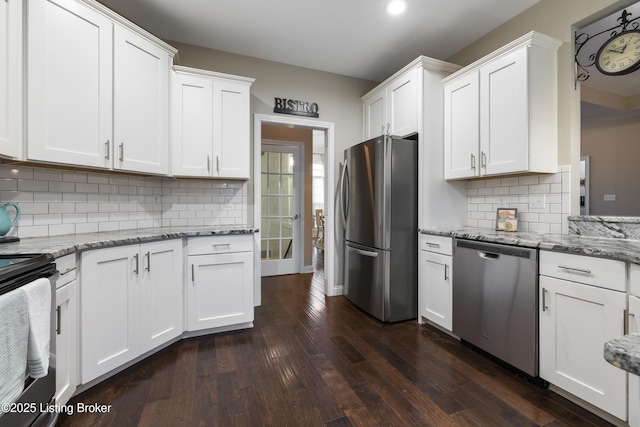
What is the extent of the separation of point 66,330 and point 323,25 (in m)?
2.92

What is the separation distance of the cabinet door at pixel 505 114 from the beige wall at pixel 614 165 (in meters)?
0.45

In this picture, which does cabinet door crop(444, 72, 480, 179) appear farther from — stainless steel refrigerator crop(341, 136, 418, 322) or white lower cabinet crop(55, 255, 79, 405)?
white lower cabinet crop(55, 255, 79, 405)

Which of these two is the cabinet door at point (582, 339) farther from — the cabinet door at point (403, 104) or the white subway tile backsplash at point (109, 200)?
the white subway tile backsplash at point (109, 200)

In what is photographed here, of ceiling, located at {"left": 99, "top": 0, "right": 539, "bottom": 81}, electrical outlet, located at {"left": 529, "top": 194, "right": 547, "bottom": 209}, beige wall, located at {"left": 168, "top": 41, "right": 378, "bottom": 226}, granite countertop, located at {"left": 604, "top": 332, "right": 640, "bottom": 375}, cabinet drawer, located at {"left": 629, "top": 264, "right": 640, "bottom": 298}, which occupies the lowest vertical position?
cabinet drawer, located at {"left": 629, "top": 264, "right": 640, "bottom": 298}

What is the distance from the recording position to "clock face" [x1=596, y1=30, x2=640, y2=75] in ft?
6.06

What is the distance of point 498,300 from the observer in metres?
1.95

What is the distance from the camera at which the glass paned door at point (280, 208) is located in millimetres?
4422

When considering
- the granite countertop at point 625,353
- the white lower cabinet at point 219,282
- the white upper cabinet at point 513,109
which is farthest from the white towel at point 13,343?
the white upper cabinet at point 513,109

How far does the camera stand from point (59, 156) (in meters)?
1.73

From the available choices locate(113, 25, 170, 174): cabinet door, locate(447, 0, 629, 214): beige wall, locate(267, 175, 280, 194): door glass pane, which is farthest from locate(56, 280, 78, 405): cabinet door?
locate(447, 0, 629, 214): beige wall

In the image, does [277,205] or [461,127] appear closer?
[461,127]

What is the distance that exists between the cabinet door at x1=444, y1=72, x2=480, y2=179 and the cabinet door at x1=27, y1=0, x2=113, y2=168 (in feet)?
9.09

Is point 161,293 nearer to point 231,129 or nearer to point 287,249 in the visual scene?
point 231,129

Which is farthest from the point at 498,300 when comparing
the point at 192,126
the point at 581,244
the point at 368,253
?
the point at 192,126
